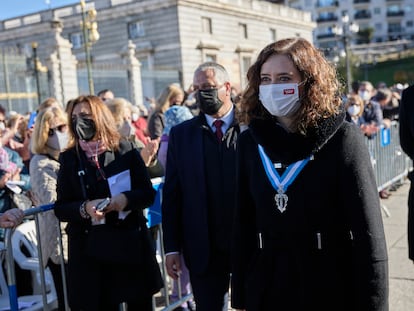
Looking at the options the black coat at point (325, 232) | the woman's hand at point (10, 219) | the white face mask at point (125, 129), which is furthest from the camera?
the white face mask at point (125, 129)

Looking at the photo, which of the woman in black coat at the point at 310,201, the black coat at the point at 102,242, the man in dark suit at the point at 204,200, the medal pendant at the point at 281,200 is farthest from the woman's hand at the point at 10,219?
the medal pendant at the point at 281,200

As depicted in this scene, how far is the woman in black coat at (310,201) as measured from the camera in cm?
206

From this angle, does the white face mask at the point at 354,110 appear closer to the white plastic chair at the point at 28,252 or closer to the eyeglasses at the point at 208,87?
the eyeglasses at the point at 208,87

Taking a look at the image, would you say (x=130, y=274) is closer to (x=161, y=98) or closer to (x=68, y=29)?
(x=161, y=98)

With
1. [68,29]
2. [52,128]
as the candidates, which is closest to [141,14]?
[68,29]

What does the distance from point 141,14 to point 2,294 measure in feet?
126

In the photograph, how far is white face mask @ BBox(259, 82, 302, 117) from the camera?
220cm

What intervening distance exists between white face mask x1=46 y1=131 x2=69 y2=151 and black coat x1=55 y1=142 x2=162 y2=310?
703 mm

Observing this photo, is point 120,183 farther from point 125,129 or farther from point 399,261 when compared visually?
point 399,261

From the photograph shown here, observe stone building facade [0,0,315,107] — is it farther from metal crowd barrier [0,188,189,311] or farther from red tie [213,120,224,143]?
red tie [213,120,224,143]

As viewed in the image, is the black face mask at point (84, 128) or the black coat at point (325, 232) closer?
the black coat at point (325, 232)

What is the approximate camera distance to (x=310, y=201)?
2100 millimetres

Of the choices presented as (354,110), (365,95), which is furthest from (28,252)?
(365,95)

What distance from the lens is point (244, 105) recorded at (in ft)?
8.20
